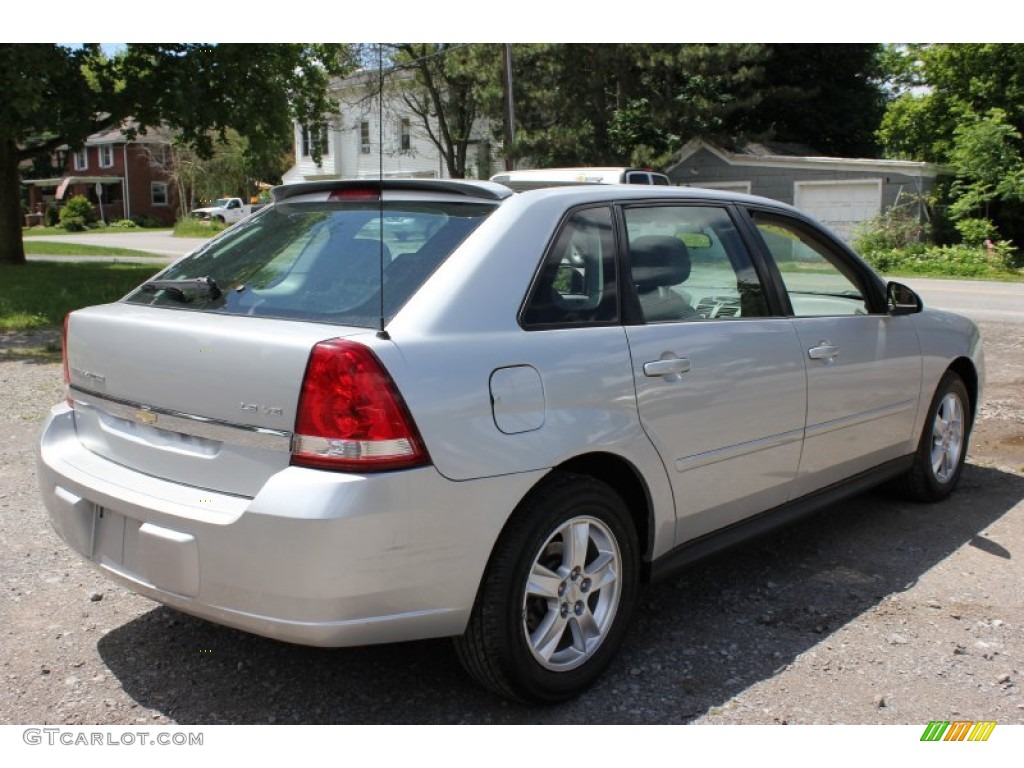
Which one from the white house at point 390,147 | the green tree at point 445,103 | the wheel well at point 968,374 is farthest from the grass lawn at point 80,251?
the wheel well at point 968,374

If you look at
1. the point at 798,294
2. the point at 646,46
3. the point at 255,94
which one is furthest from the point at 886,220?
the point at 798,294

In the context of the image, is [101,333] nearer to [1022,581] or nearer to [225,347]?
[225,347]

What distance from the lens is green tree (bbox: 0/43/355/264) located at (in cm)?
1747

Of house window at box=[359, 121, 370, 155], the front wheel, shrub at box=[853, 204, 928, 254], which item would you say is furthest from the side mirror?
house window at box=[359, 121, 370, 155]

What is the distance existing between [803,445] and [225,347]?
2479 mm

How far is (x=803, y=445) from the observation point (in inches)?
165

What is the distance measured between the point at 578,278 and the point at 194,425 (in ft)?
4.47

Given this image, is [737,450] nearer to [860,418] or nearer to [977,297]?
[860,418]

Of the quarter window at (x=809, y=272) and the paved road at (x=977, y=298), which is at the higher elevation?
the quarter window at (x=809, y=272)

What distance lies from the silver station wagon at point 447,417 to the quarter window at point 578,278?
0.01m

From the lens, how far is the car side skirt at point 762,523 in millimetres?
3631

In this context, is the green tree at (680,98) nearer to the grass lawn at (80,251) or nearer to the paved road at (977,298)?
the paved road at (977,298)

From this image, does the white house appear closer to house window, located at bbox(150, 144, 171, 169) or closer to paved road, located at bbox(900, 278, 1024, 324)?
house window, located at bbox(150, 144, 171, 169)

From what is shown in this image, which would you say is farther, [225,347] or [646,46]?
[646,46]
